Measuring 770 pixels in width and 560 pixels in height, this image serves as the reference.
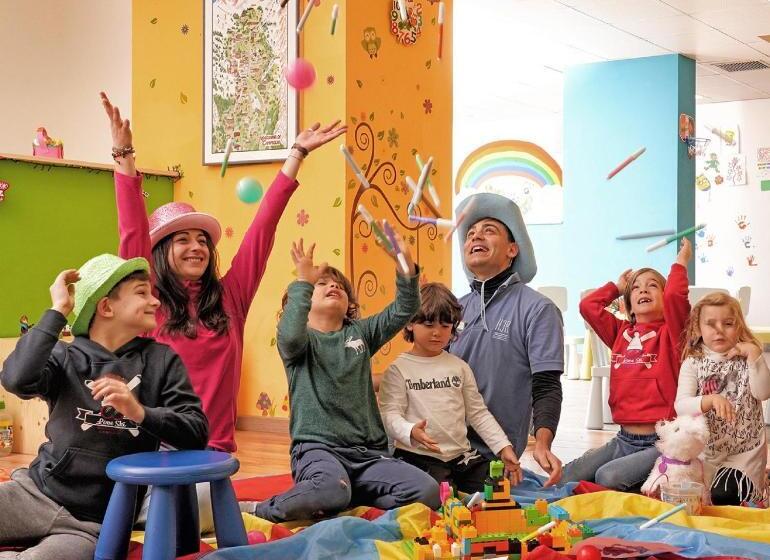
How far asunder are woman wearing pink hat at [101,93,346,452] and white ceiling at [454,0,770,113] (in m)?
3.79

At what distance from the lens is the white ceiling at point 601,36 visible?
21.1 feet

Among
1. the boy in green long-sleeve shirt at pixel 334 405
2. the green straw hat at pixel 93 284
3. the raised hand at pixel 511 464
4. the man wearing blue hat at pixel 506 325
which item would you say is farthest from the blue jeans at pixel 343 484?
the green straw hat at pixel 93 284

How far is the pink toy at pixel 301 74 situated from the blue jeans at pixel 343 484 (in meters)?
1.99

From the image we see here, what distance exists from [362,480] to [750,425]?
122 cm

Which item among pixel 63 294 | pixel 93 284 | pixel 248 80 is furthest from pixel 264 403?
pixel 63 294

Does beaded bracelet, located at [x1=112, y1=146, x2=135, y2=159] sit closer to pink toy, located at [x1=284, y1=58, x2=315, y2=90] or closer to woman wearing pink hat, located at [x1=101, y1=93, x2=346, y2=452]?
woman wearing pink hat, located at [x1=101, y1=93, x2=346, y2=452]

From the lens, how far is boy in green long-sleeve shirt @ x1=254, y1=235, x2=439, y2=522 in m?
2.67

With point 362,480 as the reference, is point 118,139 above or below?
above

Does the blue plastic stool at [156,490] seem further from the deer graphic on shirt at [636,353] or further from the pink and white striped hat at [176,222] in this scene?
the deer graphic on shirt at [636,353]

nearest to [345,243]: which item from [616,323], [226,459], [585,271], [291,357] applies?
[616,323]

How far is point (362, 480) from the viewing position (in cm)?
277

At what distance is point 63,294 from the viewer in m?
2.09

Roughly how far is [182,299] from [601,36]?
5234 millimetres

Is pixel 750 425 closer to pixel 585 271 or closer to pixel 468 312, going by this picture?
pixel 468 312
